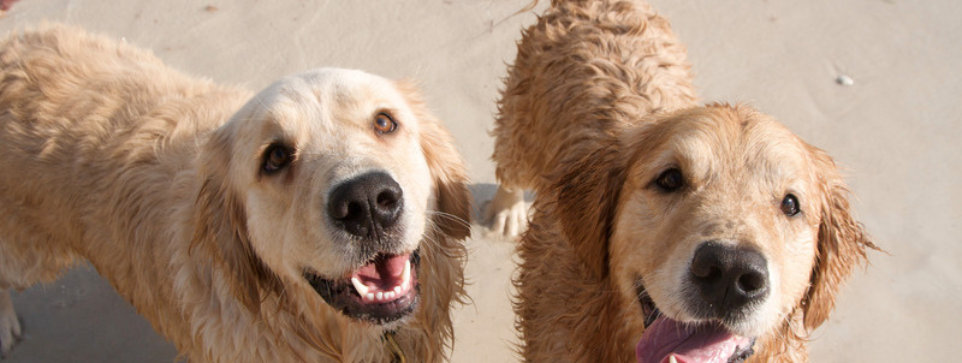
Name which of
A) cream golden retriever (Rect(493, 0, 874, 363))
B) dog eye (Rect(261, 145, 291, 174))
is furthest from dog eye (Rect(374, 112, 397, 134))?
cream golden retriever (Rect(493, 0, 874, 363))

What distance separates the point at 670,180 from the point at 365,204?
1058 millimetres

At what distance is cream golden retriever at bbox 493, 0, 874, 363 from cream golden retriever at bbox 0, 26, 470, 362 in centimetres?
53

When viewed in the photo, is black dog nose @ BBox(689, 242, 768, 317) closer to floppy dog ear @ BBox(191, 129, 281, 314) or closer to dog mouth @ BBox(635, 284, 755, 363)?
dog mouth @ BBox(635, 284, 755, 363)

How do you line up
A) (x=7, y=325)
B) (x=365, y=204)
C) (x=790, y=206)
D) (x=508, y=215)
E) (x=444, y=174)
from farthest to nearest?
(x=508, y=215) → (x=7, y=325) → (x=444, y=174) → (x=790, y=206) → (x=365, y=204)

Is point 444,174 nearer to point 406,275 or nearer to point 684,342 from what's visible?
point 406,275

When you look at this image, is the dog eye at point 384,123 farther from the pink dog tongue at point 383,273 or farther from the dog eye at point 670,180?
the dog eye at point 670,180

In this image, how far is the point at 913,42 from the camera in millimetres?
5527

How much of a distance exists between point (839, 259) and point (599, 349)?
0.95 m

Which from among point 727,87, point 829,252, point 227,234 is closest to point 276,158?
point 227,234

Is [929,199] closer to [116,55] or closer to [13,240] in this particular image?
[116,55]

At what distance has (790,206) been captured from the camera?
2371 millimetres

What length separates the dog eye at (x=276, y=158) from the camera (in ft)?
8.25

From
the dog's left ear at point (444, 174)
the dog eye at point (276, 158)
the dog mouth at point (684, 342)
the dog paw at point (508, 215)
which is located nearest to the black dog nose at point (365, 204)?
the dog eye at point (276, 158)

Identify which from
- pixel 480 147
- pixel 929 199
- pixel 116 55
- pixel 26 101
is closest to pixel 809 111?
pixel 929 199
